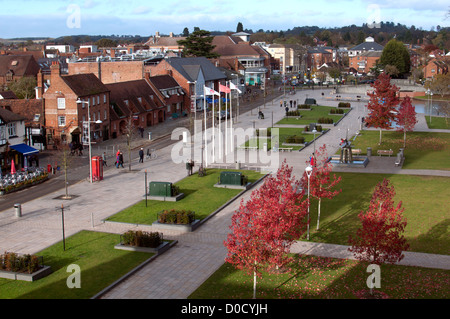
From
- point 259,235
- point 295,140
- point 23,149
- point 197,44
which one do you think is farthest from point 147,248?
point 197,44

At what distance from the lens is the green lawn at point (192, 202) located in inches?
1228

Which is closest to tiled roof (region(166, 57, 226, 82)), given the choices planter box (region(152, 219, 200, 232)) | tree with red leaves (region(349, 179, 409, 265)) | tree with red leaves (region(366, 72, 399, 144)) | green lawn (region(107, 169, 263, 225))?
tree with red leaves (region(366, 72, 399, 144))

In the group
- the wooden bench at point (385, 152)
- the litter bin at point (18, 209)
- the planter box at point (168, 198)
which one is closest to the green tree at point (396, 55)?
the wooden bench at point (385, 152)

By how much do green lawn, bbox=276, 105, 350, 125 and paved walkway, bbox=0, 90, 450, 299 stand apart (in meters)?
27.3

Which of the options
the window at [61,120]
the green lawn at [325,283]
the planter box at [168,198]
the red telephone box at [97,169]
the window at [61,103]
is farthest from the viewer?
the window at [61,120]

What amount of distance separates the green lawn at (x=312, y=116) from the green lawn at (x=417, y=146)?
10.9 m

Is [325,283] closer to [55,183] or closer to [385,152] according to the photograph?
[55,183]

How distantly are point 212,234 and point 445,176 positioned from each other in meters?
22.4

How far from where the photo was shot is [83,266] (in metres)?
23.7

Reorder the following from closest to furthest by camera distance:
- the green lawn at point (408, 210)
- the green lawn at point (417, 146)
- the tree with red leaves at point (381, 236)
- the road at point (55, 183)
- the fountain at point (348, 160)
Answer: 1. the tree with red leaves at point (381, 236)
2. the green lawn at point (408, 210)
3. the road at point (55, 183)
4. the fountain at point (348, 160)
5. the green lawn at point (417, 146)

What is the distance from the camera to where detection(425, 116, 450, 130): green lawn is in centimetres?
6819

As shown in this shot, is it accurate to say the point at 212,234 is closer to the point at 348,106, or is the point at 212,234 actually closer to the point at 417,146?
the point at 417,146

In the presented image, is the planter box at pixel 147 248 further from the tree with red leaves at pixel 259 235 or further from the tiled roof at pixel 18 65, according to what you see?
the tiled roof at pixel 18 65

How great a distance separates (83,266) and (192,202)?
38.3 ft
